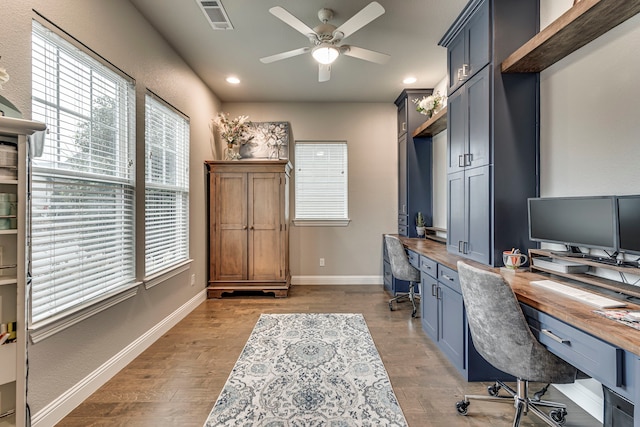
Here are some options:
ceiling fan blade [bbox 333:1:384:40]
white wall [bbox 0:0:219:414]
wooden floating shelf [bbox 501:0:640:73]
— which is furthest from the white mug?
white wall [bbox 0:0:219:414]

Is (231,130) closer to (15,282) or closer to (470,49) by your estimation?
(470,49)

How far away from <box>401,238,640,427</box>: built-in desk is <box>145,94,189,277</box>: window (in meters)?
2.91

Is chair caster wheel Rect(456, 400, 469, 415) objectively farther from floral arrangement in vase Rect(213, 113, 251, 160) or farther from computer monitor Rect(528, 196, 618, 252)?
floral arrangement in vase Rect(213, 113, 251, 160)

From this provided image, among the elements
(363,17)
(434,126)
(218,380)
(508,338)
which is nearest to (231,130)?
(363,17)

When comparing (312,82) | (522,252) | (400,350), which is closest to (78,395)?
(400,350)

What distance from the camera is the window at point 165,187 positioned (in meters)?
2.75

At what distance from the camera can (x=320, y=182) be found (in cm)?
478

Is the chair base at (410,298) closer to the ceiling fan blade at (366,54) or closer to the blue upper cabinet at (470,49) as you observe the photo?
the blue upper cabinet at (470,49)

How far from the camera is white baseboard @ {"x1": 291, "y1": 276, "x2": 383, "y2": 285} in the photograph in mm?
4730

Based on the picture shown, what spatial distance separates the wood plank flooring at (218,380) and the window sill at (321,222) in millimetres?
1520

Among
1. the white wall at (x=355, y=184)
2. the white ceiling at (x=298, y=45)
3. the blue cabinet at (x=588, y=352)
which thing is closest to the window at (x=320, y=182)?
the white wall at (x=355, y=184)

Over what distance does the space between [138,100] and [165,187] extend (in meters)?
0.84

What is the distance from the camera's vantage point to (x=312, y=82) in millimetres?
3941

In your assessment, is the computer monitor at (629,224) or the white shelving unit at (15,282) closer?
the white shelving unit at (15,282)
